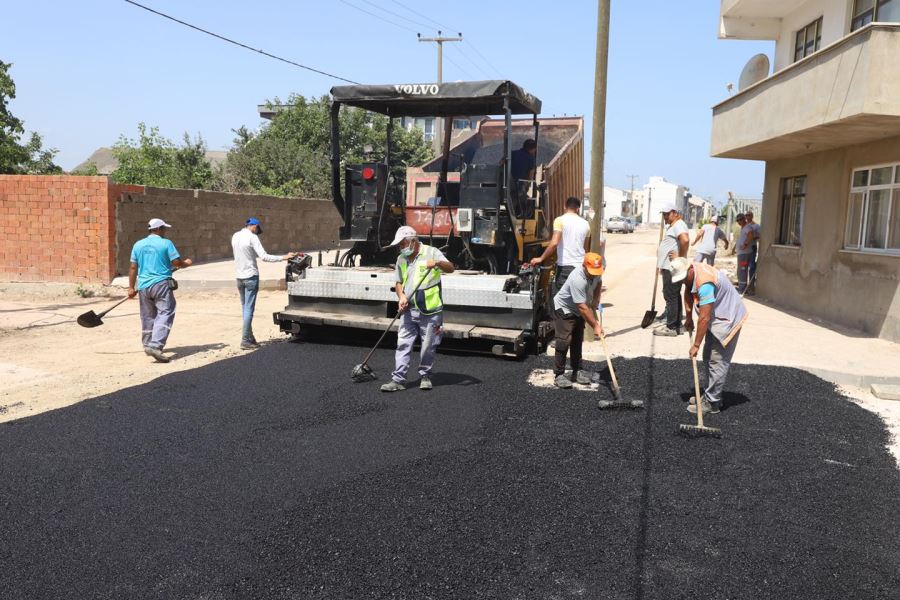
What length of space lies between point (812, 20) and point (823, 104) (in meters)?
4.17

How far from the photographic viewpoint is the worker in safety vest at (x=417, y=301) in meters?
6.12

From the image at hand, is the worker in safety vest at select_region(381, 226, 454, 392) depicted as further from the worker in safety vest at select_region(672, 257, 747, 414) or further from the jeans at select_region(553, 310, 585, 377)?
the worker in safety vest at select_region(672, 257, 747, 414)

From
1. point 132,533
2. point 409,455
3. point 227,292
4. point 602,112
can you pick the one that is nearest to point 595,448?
point 409,455

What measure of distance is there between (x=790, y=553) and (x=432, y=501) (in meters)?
1.81

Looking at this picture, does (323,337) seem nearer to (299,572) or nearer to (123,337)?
(123,337)

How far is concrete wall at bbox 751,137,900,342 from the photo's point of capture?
9242 mm

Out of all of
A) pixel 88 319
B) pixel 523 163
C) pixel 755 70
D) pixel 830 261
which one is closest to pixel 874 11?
pixel 755 70

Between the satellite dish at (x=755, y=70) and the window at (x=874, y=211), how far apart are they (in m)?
3.47

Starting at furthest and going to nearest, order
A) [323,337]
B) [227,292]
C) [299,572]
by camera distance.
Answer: [227,292], [323,337], [299,572]

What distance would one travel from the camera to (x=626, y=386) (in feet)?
21.4

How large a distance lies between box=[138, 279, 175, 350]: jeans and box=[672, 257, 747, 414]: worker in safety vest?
5232 mm

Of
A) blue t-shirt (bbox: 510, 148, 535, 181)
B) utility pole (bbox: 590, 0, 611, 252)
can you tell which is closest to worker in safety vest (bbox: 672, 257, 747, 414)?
utility pole (bbox: 590, 0, 611, 252)

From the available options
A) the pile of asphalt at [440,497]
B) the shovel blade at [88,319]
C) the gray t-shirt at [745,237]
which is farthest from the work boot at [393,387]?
the gray t-shirt at [745,237]

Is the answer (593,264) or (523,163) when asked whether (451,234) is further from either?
(593,264)
